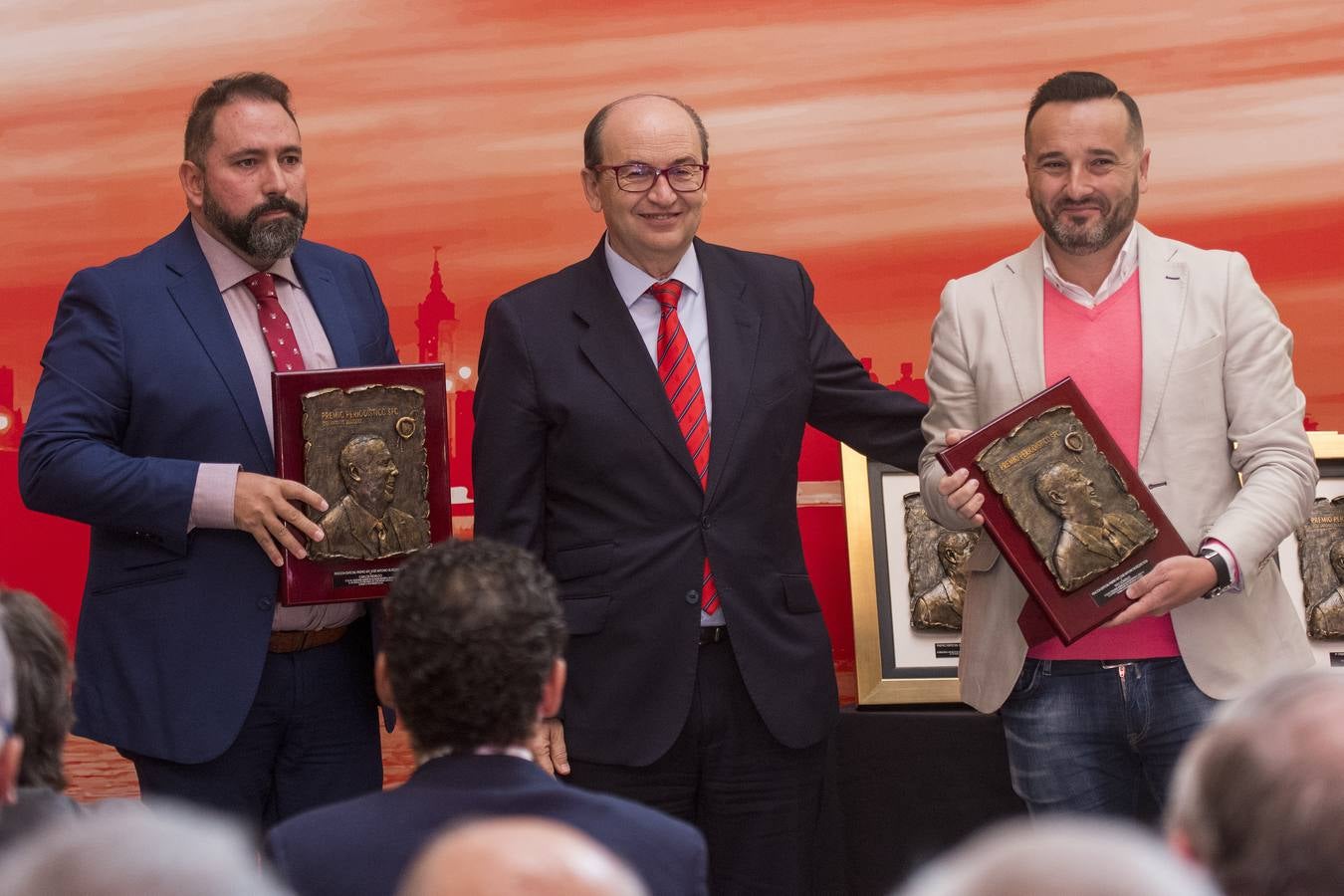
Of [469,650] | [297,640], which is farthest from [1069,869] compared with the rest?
[297,640]

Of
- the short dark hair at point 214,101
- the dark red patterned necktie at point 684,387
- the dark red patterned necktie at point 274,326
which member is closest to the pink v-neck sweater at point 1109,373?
the dark red patterned necktie at point 684,387

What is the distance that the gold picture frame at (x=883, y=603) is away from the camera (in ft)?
13.8

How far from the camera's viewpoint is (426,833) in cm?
190

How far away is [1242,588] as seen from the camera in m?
3.08

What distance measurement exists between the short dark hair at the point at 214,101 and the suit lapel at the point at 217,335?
9.6 inches

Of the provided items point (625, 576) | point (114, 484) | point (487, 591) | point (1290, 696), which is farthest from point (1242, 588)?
point (114, 484)

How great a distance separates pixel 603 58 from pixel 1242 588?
2405 mm

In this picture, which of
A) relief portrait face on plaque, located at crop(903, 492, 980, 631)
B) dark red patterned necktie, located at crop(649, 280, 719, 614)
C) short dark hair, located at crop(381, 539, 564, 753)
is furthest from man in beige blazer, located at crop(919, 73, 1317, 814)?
short dark hair, located at crop(381, 539, 564, 753)

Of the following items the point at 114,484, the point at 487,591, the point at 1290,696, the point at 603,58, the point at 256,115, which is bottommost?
the point at 1290,696

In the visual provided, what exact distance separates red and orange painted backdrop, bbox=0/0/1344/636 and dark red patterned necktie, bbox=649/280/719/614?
1325 mm

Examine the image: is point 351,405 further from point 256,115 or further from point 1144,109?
point 1144,109

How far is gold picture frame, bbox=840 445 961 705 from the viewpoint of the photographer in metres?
4.20

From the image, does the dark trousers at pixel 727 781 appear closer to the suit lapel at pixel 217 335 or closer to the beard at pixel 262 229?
the suit lapel at pixel 217 335

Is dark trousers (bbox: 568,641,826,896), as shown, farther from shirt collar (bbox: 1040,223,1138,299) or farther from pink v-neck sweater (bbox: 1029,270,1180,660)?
shirt collar (bbox: 1040,223,1138,299)
